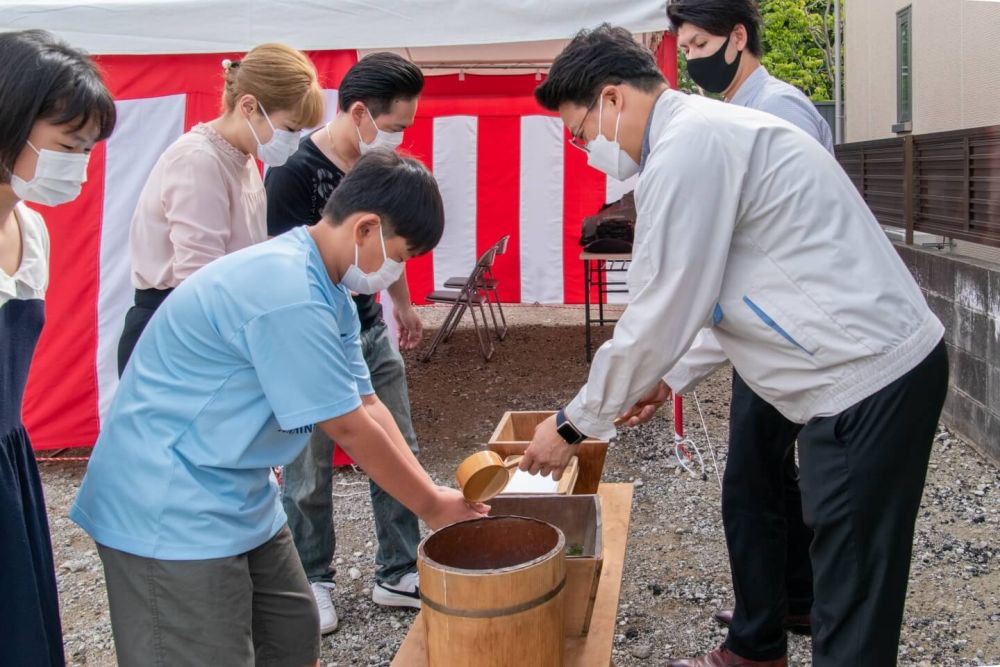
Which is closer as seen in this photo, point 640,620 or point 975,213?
point 640,620

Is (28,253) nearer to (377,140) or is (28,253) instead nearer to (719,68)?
(377,140)

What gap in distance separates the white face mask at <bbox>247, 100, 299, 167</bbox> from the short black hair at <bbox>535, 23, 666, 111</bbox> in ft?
3.55

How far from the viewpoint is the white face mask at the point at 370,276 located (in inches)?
63.4

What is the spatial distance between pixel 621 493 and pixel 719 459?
199cm

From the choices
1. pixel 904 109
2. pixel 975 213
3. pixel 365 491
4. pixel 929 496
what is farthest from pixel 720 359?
pixel 904 109

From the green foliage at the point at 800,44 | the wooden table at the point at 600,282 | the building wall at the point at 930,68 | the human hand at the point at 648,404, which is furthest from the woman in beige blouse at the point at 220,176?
the green foliage at the point at 800,44

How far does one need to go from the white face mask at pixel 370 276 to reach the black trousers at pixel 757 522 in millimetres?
1015

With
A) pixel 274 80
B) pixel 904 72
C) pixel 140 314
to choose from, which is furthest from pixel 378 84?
pixel 904 72

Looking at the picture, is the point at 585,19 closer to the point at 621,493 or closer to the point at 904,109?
the point at 621,493

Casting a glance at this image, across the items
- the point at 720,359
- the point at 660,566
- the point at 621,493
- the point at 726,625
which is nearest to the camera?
the point at 720,359

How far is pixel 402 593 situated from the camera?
297 centimetres

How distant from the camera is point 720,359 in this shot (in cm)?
226

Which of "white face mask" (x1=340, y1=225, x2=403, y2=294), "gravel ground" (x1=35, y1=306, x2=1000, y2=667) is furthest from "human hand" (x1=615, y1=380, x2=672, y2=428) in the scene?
"white face mask" (x1=340, y1=225, x2=403, y2=294)

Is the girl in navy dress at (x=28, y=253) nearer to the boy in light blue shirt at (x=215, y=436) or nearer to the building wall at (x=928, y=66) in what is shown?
the boy in light blue shirt at (x=215, y=436)
